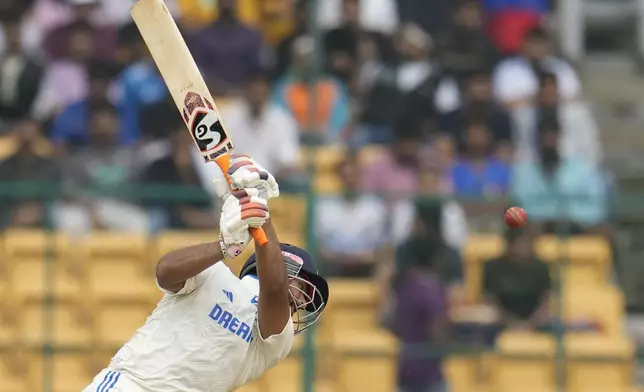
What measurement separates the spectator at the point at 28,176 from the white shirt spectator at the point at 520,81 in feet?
12.2

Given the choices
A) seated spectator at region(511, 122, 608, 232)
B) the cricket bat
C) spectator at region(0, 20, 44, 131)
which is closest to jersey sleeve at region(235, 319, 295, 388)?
the cricket bat

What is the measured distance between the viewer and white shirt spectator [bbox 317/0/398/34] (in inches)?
456

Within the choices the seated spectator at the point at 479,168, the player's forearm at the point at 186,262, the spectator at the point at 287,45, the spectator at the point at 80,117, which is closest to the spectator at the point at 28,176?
the spectator at the point at 80,117

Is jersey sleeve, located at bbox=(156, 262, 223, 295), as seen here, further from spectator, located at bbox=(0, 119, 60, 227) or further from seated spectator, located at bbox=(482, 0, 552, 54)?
seated spectator, located at bbox=(482, 0, 552, 54)

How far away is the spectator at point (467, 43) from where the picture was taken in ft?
37.7

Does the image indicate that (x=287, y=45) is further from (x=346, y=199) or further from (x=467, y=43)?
(x=346, y=199)

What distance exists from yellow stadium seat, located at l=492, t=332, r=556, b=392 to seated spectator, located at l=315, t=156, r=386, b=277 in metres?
1.03

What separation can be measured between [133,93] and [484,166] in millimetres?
2718

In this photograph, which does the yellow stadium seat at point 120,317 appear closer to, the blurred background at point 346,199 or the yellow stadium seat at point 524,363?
the blurred background at point 346,199

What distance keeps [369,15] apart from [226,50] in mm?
1497

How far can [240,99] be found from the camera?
10.5 metres

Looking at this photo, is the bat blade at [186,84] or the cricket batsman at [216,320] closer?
the cricket batsman at [216,320]

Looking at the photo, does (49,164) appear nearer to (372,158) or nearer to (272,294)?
(372,158)

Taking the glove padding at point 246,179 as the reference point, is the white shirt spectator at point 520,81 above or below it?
above
